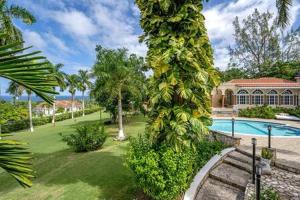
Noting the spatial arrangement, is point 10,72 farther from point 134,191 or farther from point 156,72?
point 134,191

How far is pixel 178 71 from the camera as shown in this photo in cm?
711

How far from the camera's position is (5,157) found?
1.73 metres

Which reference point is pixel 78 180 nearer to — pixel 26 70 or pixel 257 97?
pixel 26 70

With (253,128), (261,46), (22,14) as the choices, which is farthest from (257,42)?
(22,14)

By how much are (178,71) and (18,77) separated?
5.69 metres

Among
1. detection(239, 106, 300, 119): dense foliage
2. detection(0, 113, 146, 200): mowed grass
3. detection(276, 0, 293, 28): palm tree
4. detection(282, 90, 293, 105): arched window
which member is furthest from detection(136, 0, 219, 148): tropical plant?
detection(282, 90, 293, 105): arched window

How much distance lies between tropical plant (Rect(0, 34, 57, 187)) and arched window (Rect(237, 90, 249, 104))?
3600cm

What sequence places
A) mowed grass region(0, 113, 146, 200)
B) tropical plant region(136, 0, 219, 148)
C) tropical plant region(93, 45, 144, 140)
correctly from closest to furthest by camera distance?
tropical plant region(136, 0, 219, 148) → mowed grass region(0, 113, 146, 200) → tropical plant region(93, 45, 144, 140)

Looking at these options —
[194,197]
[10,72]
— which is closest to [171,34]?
[194,197]

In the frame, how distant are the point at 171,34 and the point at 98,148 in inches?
447

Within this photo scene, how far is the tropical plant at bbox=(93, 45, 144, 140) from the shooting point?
19.6 meters

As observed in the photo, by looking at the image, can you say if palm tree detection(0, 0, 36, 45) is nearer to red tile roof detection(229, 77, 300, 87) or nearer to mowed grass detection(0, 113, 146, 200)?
mowed grass detection(0, 113, 146, 200)

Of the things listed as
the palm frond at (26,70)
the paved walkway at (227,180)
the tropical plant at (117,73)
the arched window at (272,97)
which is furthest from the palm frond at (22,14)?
the arched window at (272,97)

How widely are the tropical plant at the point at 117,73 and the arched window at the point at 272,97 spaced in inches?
842
